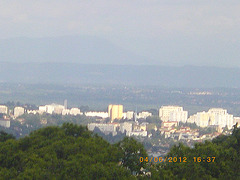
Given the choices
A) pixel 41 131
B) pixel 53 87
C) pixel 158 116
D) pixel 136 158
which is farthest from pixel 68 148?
pixel 53 87

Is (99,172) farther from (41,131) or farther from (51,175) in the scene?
(41,131)

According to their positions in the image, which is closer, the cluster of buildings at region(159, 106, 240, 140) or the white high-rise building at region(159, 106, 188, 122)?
the cluster of buildings at region(159, 106, 240, 140)

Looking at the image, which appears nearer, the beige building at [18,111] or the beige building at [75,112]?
the beige building at [18,111]

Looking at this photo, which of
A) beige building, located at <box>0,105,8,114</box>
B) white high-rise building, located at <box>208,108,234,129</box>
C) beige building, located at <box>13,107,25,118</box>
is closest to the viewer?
beige building, located at <box>13,107,25,118</box>

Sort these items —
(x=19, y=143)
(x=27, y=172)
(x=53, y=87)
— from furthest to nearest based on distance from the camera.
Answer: (x=53, y=87)
(x=19, y=143)
(x=27, y=172)

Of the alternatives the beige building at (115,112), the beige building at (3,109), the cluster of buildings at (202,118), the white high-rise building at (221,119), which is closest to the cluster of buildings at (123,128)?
the cluster of buildings at (202,118)

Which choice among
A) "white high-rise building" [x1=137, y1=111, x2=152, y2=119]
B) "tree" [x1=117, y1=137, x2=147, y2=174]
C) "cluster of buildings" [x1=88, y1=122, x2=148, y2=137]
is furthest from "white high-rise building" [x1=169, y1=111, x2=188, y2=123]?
"tree" [x1=117, y1=137, x2=147, y2=174]

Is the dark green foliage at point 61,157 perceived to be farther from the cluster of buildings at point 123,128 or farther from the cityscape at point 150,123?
the cluster of buildings at point 123,128

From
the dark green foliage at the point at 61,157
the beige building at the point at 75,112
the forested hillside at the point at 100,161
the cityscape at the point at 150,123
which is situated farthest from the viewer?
the beige building at the point at 75,112

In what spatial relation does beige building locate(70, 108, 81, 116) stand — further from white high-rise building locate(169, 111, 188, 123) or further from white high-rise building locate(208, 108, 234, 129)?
white high-rise building locate(208, 108, 234, 129)

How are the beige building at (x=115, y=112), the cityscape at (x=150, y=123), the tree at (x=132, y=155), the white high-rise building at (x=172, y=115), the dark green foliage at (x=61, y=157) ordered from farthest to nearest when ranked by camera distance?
the beige building at (x=115, y=112), the white high-rise building at (x=172, y=115), the cityscape at (x=150, y=123), the tree at (x=132, y=155), the dark green foliage at (x=61, y=157)

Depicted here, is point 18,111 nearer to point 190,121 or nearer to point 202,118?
point 190,121
